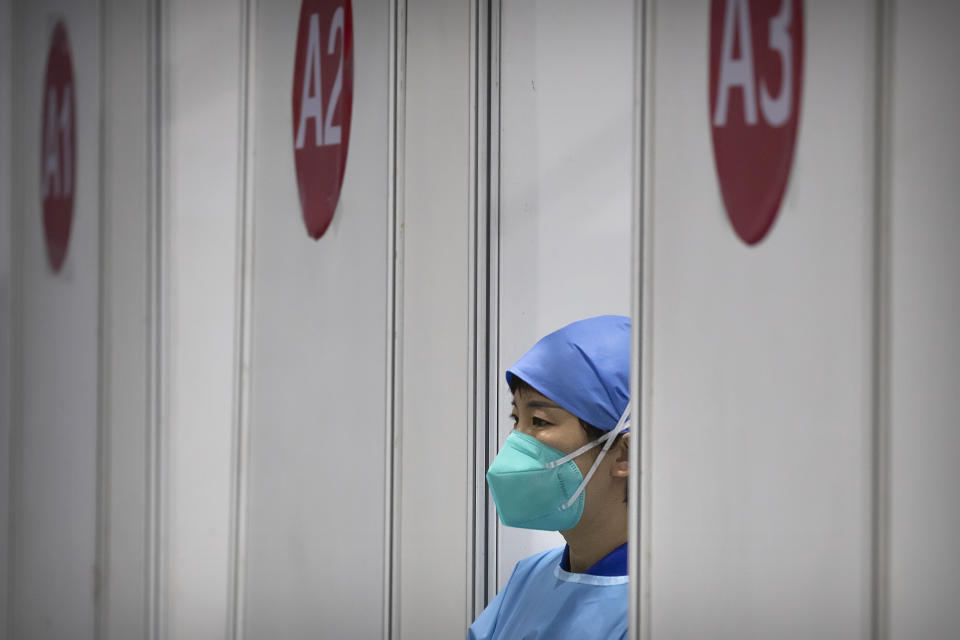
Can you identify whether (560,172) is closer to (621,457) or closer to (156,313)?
(621,457)

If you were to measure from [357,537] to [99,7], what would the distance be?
119 cm

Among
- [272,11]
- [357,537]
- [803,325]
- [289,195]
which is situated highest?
[272,11]

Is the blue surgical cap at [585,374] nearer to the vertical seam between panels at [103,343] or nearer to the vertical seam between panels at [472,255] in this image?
the vertical seam between panels at [472,255]

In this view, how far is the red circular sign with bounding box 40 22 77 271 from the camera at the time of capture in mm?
1913

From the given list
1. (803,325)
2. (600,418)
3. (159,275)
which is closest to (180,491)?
(159,275)

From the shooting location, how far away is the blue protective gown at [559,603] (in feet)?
4.36

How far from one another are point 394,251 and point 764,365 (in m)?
0.66

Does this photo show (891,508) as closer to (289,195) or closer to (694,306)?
(694,306)

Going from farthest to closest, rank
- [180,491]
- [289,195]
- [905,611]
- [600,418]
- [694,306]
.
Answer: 1. [180,491]
2. [289,195]
3. [600,418]
4. [694,306]
5. [905,611]

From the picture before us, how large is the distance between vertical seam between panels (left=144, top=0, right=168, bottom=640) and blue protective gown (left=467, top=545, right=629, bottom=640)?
689mm

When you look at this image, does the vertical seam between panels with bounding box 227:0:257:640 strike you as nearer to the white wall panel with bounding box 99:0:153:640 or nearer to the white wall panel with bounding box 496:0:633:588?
the white wall panel with bounding box 99:0:153:640

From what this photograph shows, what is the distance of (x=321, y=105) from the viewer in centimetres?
152

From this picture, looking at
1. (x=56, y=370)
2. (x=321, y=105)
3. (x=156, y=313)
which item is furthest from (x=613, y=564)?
(x=56, y=370)

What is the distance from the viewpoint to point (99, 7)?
72.7 inches
